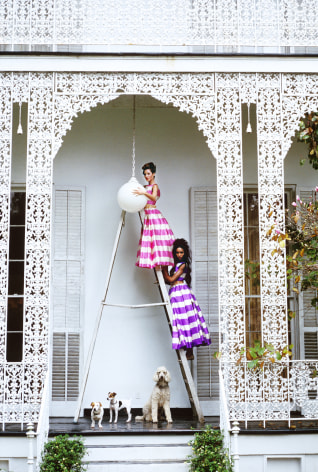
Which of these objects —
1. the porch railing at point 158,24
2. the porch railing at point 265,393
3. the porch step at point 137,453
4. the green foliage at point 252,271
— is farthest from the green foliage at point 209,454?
the porch railing at point 158,24

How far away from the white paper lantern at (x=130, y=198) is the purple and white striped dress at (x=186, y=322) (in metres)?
1.14

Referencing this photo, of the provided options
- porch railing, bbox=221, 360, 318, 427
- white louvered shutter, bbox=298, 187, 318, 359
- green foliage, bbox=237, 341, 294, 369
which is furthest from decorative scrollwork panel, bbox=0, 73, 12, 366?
white louvered shutter, bbox=298, 187, 318, 359

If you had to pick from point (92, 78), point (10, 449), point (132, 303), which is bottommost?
point (10, 449)

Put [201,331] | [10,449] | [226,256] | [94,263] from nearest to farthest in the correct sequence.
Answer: [10,449]
[226,256]
[201,331]
[94,263]

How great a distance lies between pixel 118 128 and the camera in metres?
10.6

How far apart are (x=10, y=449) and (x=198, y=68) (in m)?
4.75

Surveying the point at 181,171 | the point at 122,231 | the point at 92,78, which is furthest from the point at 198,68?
the point at 122,231

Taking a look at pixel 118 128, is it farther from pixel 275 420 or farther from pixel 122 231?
pixel 275 420

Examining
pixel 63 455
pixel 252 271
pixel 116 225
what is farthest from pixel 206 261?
Result: pixel 63 455

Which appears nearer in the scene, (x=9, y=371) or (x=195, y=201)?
(x=9, y=371)

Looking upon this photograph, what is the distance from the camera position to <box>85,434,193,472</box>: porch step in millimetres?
8219

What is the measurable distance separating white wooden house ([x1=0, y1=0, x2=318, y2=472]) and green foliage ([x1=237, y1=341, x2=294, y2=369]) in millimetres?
115

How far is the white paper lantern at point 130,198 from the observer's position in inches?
375

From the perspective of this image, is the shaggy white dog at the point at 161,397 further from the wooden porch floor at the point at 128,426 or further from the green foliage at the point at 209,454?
the green foliage at the point at 209,454
